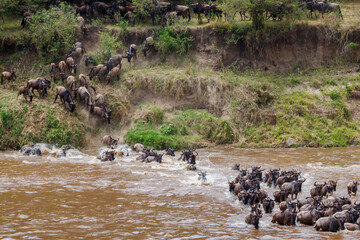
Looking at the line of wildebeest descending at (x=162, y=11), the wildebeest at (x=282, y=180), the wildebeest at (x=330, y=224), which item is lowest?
the wildebeest at (x=282, y=180)

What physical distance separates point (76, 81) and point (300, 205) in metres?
15.8

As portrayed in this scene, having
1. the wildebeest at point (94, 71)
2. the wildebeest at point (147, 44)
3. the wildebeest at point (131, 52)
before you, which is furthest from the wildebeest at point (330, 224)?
the wildebeest at point (147, 44)

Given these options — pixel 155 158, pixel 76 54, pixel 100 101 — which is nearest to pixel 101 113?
pixel 100 101

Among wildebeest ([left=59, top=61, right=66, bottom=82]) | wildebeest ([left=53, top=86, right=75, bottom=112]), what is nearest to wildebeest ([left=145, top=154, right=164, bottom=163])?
wildebeest ([left=53, top=86, right=75, bottom=112])

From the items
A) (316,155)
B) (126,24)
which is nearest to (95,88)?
(126,24)

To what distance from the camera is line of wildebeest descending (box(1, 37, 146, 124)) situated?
20.9 m

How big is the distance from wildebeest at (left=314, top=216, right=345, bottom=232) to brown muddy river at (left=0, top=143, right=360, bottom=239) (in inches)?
6.5

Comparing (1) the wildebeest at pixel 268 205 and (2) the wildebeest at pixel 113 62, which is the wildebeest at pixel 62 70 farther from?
(1) the wildebeest at pixel 268 205

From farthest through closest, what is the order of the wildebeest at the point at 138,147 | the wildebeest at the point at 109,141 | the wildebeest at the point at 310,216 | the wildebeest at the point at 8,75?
the wildebeest at the point at 8,75
the wildebeest at the point at 109,141
the wildebeest at the point at 138,147
the wildebeest at the point at 310,216

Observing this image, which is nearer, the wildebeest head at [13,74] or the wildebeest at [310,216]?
the wildebeest at [310,216]

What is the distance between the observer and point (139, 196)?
1162cm

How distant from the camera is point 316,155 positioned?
59.0 ft

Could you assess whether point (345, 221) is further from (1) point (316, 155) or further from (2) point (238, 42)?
(2) point (238, 42)

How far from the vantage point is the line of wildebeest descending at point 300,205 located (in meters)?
8.82
